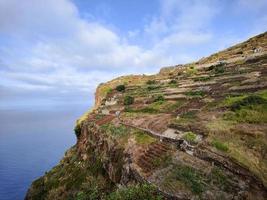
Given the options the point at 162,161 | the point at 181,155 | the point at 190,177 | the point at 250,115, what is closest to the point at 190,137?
the point at 181,155

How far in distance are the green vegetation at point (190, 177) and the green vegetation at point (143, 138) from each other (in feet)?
17.9

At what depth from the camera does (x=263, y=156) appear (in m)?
13.7

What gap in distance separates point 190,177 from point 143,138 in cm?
792

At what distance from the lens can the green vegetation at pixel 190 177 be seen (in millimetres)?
12953

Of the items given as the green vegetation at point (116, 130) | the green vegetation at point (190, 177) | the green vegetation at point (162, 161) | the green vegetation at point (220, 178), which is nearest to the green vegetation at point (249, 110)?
the green vegetation at point (220, 178)

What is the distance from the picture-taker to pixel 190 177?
543 inches

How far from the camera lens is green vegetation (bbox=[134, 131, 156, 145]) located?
2038 cm

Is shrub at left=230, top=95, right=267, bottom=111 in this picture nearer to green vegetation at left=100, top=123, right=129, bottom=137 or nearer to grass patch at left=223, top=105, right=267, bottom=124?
grass patch at left=223, top=105, right=267, bottom=124

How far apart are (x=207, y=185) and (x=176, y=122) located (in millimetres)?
9723

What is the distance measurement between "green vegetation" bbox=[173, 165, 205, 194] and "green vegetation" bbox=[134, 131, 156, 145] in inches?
215

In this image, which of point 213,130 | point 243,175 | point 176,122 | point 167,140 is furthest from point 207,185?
point 176,122

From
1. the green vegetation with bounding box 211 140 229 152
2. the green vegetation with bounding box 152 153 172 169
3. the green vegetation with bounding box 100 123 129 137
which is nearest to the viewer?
the green vegetation with bounding box 211 140 229 152

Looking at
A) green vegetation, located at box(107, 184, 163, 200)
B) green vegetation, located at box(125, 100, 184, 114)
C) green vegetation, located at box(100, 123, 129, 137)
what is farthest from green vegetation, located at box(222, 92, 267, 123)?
green vegetation, located at box(107, 184, 163, 200)

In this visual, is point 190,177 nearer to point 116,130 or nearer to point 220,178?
point 220,178
